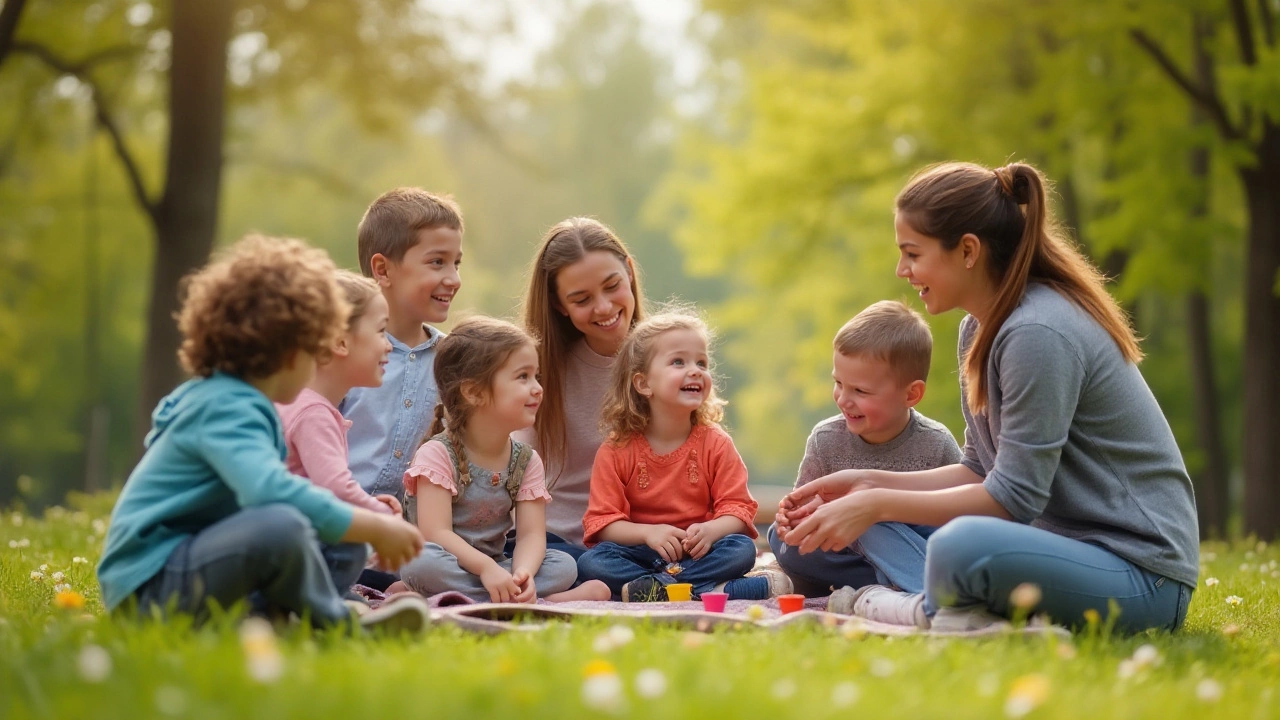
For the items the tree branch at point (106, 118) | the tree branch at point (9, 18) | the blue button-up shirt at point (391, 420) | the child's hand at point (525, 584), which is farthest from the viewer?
the tree branch at point (106, 118)

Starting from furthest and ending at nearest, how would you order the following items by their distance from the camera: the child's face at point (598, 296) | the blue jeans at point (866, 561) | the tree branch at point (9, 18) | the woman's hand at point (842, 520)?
the tree branch at point (9, 18) → the child's face at point (598, 296) → the blue jeans at point (866, 561) → the woman's hand at point (842, 520)

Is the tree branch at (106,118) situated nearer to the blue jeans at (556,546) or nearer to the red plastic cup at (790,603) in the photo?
→ the blue jeans at (556,546)

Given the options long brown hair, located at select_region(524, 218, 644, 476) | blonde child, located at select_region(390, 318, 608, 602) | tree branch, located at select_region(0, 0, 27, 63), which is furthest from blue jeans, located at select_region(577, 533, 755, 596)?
tree branch, located at select_region(0, 0, 27, 63)

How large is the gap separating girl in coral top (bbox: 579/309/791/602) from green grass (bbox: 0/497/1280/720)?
1339mm

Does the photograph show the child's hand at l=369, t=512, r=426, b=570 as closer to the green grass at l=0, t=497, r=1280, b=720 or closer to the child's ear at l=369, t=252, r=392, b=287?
the green grass at l=0, t=497, r=1280, b=720

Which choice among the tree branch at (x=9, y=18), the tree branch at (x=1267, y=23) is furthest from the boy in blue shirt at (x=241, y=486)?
the tree branch at (x=1267, y=23)

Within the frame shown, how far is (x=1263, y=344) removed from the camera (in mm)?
10234

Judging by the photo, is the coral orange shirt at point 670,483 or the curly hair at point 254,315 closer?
the curly hair at point 254,315

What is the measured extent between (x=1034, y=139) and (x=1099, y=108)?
24.2 inches

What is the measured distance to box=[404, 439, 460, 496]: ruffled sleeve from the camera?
4688mm

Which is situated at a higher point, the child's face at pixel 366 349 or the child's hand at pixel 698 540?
the child's face at pixel 366 349

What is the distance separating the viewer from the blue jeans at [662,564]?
193 inches

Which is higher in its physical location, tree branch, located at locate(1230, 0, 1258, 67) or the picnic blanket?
tree branch, located at locate(1230, 0, 1258, 67)

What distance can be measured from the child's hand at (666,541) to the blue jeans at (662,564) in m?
0.05
